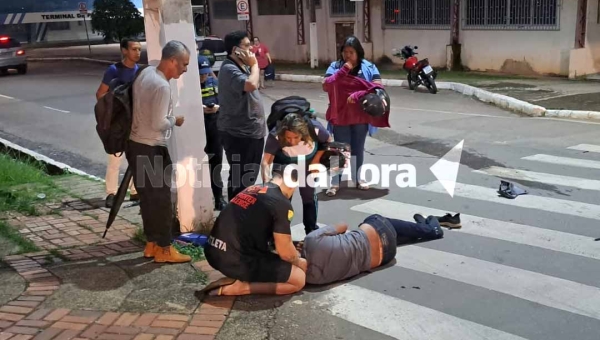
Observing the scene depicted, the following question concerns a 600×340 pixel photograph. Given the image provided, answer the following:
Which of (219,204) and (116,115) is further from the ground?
(116,115)

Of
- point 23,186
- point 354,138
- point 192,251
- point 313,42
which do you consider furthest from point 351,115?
point 313,42

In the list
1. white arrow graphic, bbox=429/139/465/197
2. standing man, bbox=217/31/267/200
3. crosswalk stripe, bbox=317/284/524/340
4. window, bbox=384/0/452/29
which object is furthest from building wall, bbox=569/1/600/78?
crosswalk stripe, bbox=317/284/524/340

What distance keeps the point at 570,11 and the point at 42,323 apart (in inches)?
622

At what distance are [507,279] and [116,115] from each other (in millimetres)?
3308

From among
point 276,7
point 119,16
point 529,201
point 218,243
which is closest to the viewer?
point 218,243

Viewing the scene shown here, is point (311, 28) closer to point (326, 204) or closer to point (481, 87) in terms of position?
point (481, 87)

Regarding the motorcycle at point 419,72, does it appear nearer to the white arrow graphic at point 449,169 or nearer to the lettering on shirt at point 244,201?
the white arrow graphic at point 449,169

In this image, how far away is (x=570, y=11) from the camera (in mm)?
16953

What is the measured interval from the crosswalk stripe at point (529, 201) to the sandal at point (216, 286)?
3.42m

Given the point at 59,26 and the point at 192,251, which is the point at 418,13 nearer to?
the point at 192,251

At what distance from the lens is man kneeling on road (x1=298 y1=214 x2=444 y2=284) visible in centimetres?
514

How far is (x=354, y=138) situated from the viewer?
7.88 meters

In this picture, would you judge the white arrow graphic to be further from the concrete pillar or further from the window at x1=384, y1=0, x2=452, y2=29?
the window at x1=384, y1=0, x2=452, y2=29

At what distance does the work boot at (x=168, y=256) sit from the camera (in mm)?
5699
